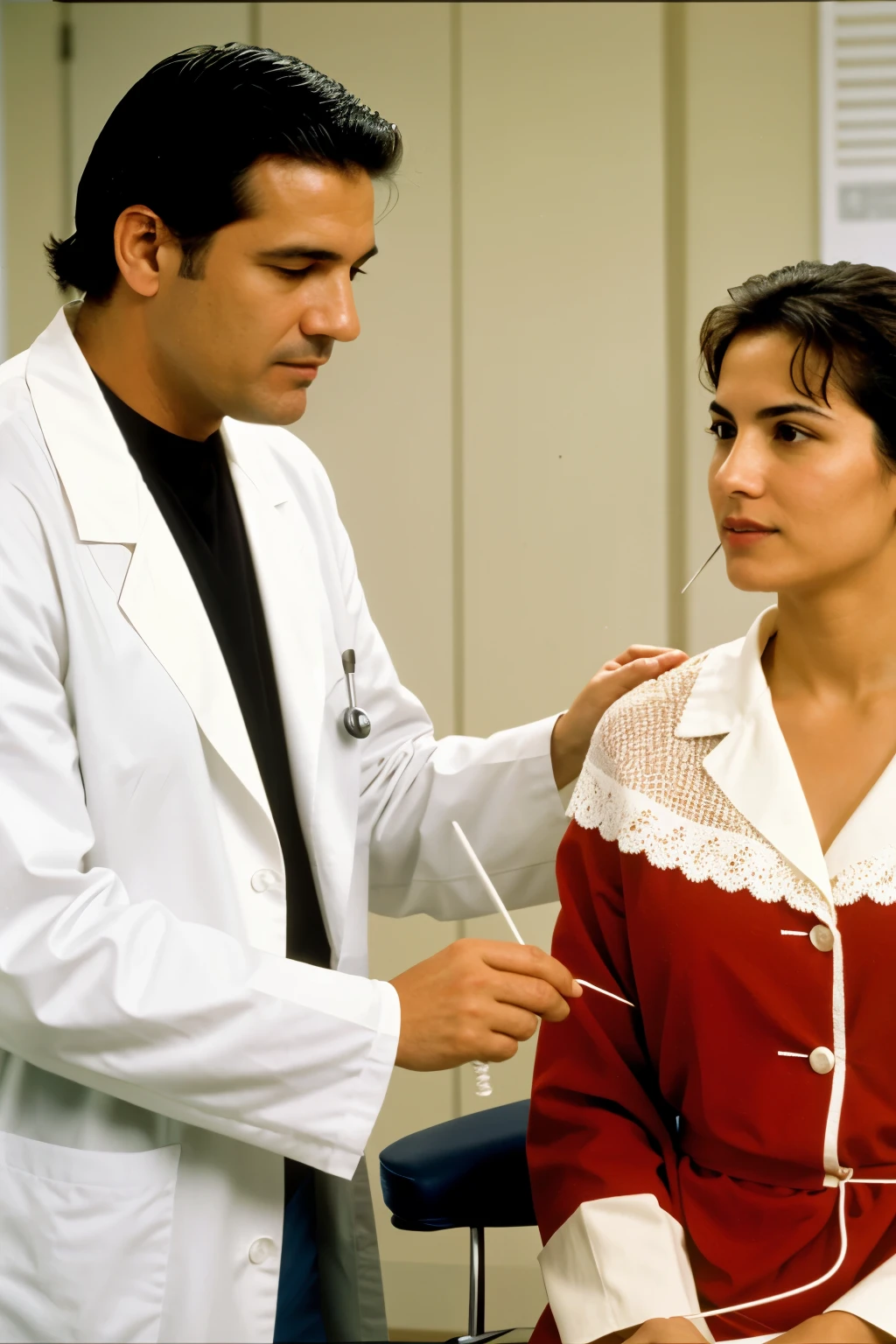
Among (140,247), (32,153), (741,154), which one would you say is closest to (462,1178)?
(140,247)

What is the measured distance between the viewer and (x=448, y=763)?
1.63 metres

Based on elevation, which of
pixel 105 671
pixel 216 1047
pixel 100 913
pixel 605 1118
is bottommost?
pixel 605 1118

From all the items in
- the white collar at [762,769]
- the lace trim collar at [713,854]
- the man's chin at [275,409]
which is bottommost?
the lace trim collar at [713,854]

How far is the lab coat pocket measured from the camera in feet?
3.79

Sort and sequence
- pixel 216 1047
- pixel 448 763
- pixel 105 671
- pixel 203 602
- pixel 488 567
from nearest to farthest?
pixel 216 1047 → pixel 105 671 → pixel 203 602 → pixel 448 763 → pixel 488 567

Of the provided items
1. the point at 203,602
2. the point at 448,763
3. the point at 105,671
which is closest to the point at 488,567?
the point at 448,763

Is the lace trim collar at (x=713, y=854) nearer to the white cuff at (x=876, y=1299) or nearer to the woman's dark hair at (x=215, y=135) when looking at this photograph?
the white cuff at (x=876, y=1299)

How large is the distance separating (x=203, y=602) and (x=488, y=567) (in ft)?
3.15

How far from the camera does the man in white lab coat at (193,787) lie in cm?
113

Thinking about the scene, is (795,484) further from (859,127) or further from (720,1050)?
(859,127)

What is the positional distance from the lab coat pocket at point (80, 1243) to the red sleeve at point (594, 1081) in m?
0.39

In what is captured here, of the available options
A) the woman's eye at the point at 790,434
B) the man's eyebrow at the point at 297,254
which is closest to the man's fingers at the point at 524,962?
the woman's eye at the point at 790,434

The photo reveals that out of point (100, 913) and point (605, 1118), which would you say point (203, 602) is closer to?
point (100, 913)

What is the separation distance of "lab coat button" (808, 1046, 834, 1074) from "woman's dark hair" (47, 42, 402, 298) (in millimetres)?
959
